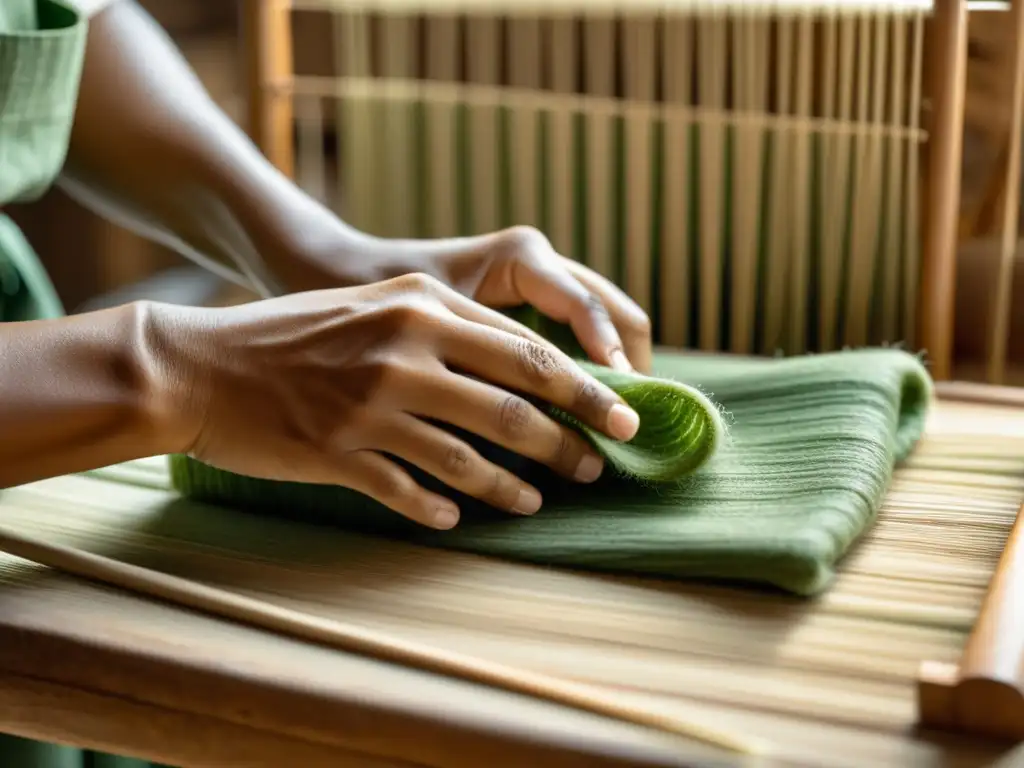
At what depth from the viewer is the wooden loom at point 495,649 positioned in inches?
18.4

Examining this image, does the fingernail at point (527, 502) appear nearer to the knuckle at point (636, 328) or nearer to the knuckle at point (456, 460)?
the knuckle at point (456, 460)

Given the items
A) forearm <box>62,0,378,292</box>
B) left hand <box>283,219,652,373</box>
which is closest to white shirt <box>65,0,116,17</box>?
forearm <box>62,0,378,292</box>

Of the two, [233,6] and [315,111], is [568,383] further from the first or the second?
[233,6]

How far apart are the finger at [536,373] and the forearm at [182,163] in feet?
0.76

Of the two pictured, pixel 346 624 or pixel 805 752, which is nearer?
pixel 805 752

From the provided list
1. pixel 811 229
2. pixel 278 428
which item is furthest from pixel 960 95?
pixel 278 428

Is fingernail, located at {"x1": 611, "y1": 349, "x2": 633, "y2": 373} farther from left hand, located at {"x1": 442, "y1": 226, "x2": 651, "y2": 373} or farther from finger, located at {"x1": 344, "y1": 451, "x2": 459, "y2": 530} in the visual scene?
finger, located at {"x1": 344, "y1": 451, "x2": 459, "y2": 530}

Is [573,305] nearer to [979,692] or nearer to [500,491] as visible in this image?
[500,491]

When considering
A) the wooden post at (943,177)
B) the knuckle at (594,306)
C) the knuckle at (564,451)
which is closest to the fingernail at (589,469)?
the knuckle at (564,451)

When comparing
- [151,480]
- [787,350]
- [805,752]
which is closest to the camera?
[805,752]

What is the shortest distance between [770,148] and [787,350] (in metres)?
0.16

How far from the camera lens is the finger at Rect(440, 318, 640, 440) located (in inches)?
24.7

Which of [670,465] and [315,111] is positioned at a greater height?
[315,111]

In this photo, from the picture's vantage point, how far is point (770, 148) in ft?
3.26
